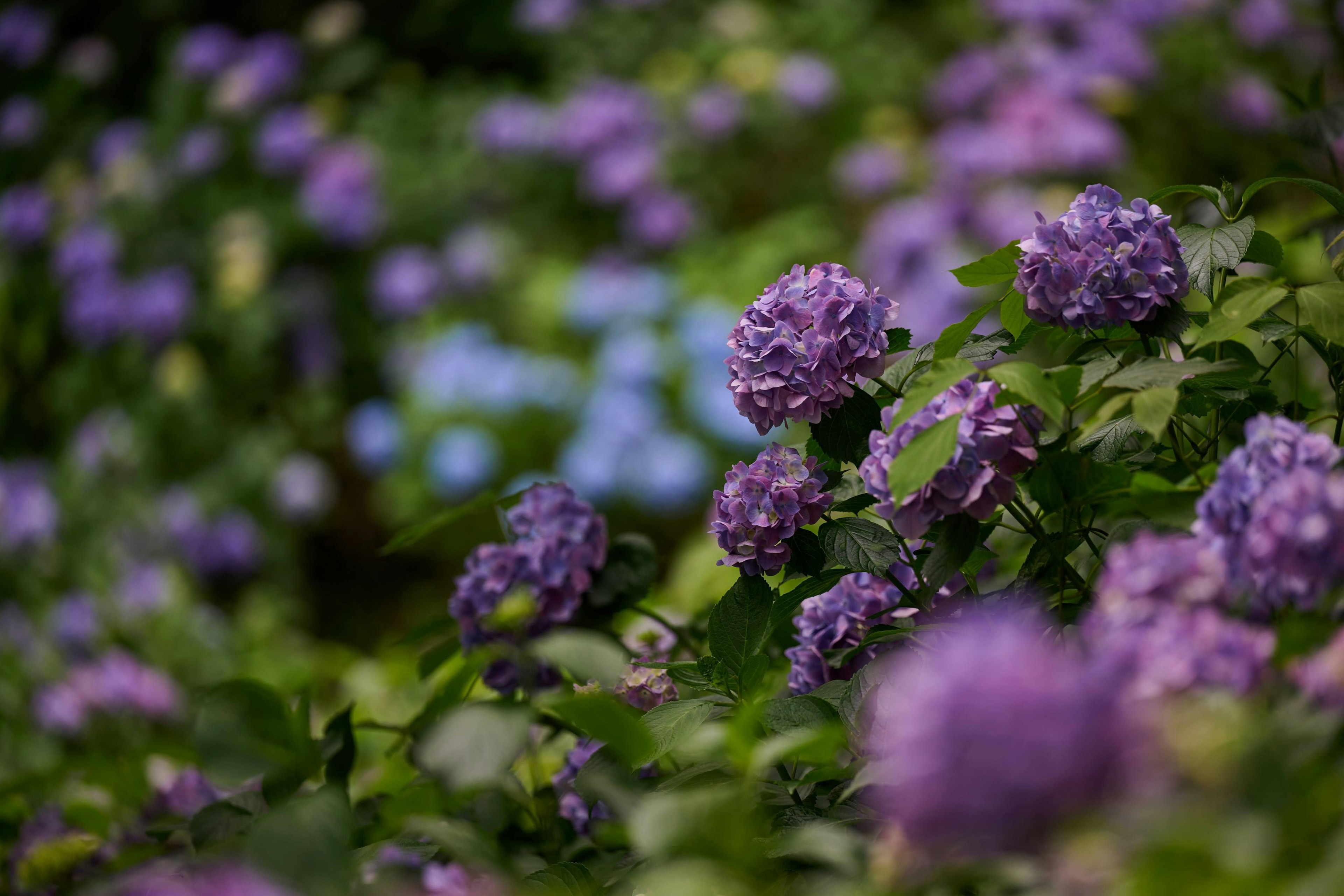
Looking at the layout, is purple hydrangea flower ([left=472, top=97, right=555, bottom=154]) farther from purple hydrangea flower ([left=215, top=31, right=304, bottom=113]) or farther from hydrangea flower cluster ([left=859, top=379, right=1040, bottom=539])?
hydrangea flower cluster ([left=859, top=379, right=1040, bottom=539])

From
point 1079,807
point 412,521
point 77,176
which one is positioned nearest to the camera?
point 1079,807

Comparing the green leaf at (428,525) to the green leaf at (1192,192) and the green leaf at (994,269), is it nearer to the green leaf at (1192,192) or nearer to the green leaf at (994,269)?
the green leaf at (994,269)

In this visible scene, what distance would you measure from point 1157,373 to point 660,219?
106 inches

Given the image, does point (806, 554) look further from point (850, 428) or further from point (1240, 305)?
point (1240, 305)

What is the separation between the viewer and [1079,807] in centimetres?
40

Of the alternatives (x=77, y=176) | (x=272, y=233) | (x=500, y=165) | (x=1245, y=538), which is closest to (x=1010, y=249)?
(x=1245, y=538)

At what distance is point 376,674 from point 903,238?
6.51 feet

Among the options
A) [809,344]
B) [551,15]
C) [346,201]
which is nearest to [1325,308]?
[809,344]

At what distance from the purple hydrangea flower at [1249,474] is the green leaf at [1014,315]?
24cm

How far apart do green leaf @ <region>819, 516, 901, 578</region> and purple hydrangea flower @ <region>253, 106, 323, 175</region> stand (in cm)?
339

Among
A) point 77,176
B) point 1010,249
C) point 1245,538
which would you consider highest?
point 77,176

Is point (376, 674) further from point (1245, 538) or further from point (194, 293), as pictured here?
point (194, 293)

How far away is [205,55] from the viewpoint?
3.96 m

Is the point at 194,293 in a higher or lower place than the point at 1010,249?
higher
